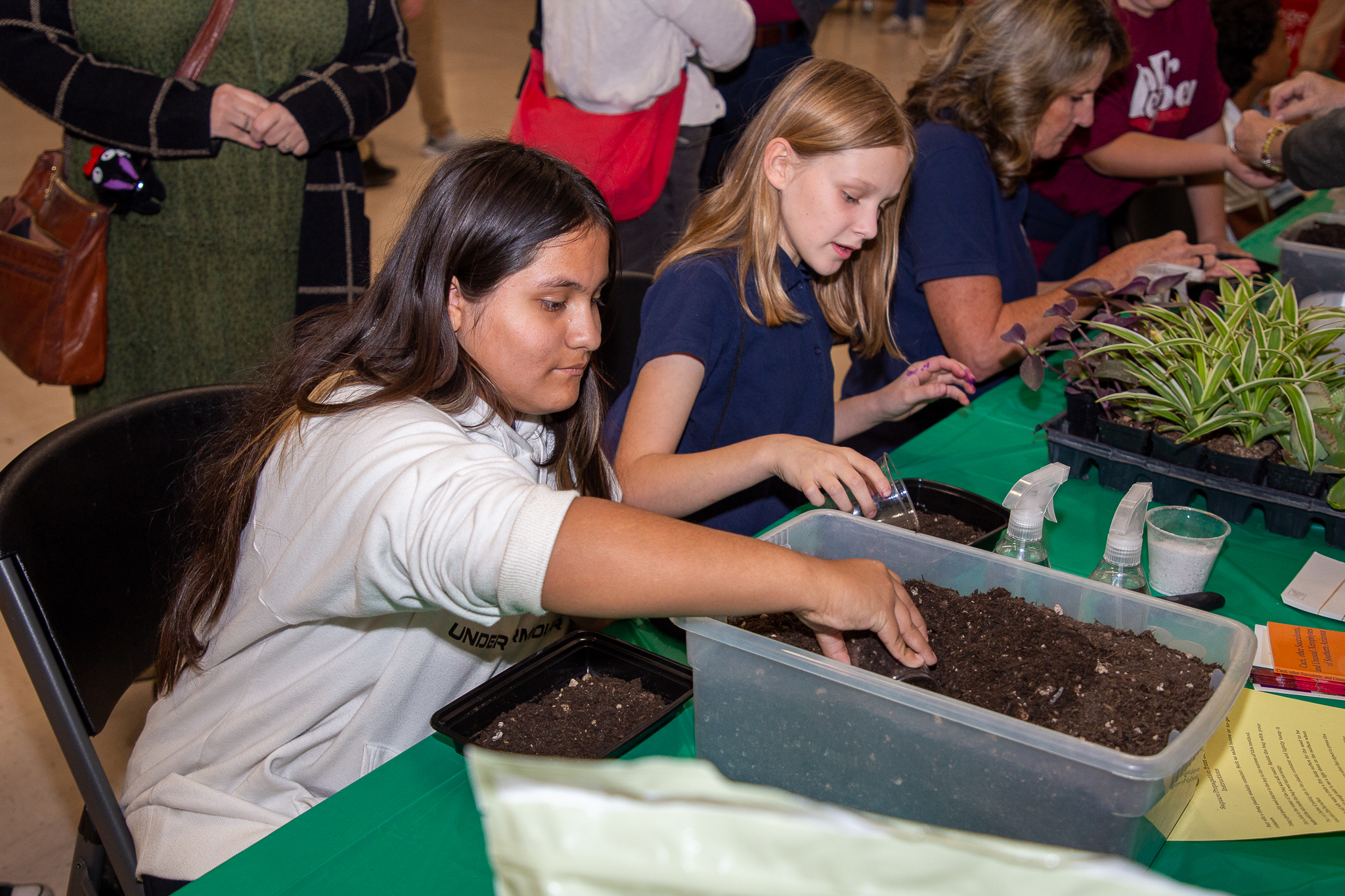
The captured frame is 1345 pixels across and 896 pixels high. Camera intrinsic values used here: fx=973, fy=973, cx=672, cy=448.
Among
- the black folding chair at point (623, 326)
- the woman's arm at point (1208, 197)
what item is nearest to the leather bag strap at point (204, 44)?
the black folding chair at point (623, 326)

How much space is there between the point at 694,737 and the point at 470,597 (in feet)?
0.91

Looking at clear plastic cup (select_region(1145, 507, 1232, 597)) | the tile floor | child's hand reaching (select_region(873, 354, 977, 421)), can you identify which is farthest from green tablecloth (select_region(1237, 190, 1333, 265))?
clear plastic cup (select_region(1145, 507, 1232, 597))

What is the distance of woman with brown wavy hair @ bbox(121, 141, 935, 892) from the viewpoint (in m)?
0.83

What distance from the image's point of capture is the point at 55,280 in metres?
1.83

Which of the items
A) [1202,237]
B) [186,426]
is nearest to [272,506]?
[186,426]

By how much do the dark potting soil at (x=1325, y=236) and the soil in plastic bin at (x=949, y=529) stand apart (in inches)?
51.9

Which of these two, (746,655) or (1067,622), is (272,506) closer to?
(746,655)

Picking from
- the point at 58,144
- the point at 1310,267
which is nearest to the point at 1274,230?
the point at 1310,267

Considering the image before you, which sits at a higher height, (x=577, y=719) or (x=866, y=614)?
(x=866, y=614)

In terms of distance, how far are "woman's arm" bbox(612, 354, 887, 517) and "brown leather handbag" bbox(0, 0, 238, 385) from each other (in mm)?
1139

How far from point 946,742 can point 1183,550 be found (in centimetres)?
59

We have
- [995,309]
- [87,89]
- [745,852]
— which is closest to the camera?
[745,852]

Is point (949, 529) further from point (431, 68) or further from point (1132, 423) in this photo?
point (431, 68)

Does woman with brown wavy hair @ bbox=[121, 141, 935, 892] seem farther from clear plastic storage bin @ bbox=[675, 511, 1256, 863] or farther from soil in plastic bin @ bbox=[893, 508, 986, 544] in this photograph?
soil in plastic bin @ bbox=[893, 508, 986, 544]
